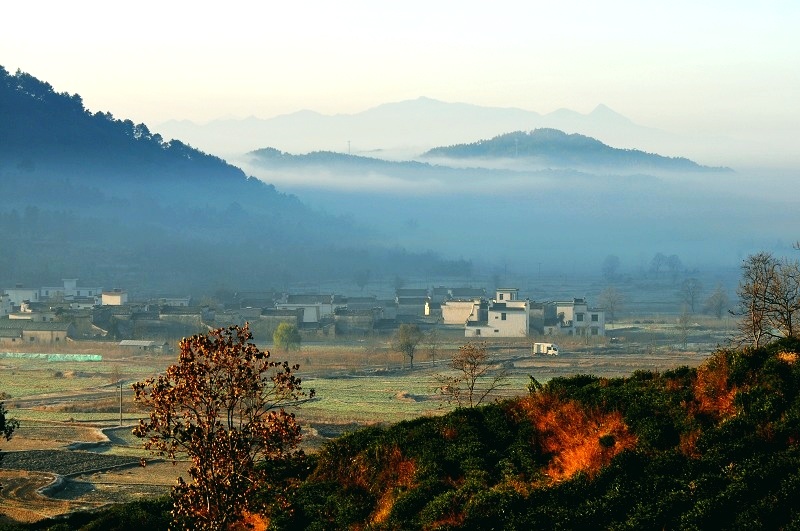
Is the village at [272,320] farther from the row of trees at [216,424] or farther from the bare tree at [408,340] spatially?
the row of trees at [216,424]

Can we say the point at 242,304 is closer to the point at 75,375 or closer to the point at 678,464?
the point at 75,375

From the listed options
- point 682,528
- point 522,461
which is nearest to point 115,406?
point 522,461

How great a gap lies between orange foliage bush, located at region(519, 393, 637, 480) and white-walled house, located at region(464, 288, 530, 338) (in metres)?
82.4

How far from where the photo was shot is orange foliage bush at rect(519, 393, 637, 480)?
2284cm

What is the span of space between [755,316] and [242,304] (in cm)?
9651

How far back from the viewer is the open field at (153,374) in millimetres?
43531

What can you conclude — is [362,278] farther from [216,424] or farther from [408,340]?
[216,424]

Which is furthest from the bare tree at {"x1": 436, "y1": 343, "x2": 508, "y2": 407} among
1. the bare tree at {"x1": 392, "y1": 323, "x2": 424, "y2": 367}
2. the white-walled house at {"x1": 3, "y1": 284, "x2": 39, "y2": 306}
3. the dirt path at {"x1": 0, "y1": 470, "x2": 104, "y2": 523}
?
the white-walled house at {"x1": 3, "y1": 284, "x2": 39, "y2": 306}

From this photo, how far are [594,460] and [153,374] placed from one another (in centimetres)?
6324

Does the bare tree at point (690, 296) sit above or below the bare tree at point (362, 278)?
below

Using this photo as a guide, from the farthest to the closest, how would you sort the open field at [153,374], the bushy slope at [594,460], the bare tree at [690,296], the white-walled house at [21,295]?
the bare tree at [690,296], the white-walled house at [21,295], the open field at [153,374], the bushy slope at [594,460]

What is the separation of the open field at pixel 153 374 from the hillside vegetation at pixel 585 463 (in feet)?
54.5

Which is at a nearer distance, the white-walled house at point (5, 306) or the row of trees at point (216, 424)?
the row of trees at point (216, 424)

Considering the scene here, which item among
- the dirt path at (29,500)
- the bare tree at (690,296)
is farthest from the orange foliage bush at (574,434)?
the bare tree at (690,296)
